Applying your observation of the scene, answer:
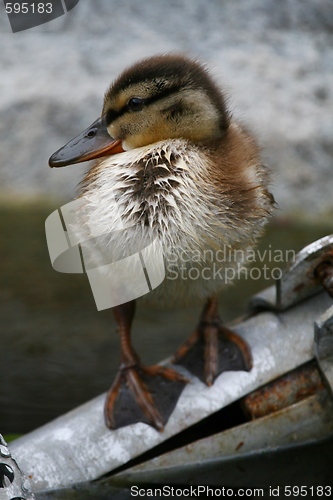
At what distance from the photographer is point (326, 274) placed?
5.16ft

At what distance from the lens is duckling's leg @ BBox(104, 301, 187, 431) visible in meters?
1.65

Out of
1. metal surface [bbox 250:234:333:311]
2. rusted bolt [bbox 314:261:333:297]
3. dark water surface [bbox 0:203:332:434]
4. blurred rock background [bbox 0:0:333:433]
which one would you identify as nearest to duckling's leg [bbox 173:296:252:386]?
metal surface [bbox 250:234:333:311]

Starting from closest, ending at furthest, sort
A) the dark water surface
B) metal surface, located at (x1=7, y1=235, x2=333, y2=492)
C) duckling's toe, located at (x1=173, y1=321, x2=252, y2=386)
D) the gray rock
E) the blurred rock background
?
metal surface, located at (x1=7, y1=235, x2=333, y2=492) < duckling's toe, located at (x1=173, y1=321, x2=252, y2=386) < the dark water surface < the blurred rock background < the gray rock

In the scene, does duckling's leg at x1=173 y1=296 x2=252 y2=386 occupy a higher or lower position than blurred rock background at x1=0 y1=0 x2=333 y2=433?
lower

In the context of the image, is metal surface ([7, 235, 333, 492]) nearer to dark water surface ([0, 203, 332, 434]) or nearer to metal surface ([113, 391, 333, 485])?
metal surface ([113, 391, 333, 485])

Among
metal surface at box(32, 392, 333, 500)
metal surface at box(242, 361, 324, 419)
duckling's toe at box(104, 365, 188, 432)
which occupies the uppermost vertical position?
duckling's toe at box(104, 365, 188, 432)

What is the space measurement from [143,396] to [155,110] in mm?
662

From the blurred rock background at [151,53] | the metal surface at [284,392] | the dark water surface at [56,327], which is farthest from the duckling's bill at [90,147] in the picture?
the blurred rock background at [151,53]

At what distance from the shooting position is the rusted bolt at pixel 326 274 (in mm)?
1547

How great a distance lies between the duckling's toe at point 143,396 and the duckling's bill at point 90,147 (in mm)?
539

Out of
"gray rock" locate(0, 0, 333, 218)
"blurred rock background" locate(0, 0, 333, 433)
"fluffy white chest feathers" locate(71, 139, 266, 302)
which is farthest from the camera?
"gray rock" locate(0, 0, 333, 218)

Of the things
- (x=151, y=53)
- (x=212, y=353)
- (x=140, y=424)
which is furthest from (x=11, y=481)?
(x=151, y=53)

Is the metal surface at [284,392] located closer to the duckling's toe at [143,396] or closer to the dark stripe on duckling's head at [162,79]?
the duckling's toe at [143,396]

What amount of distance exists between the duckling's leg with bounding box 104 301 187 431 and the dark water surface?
0.96 ft
